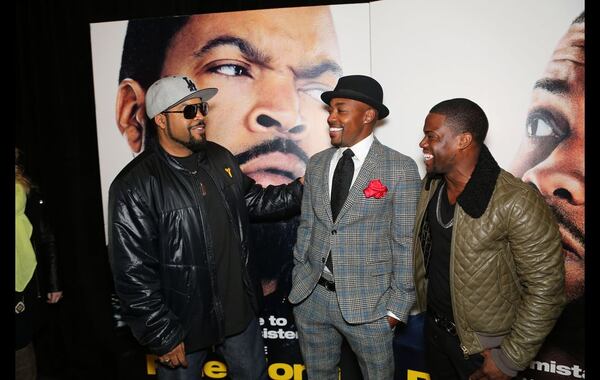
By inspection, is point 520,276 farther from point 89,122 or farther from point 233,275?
point 89,122

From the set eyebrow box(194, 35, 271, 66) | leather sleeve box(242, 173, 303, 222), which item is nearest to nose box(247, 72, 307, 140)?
eyebrow box(194, 35, 271, 66)

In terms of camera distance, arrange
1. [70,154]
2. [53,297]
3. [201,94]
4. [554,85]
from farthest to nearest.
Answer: [70,154] → [53,297] → [554,85] → [201,94]

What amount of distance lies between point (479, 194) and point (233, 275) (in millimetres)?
1351

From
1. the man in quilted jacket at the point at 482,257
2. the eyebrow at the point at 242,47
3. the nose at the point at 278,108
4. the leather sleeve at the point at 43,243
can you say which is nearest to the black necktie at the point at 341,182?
the man in quilted jacket at the point at 482,257

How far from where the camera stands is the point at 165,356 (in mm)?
2180

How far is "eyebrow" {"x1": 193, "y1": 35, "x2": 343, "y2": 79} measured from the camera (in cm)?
283

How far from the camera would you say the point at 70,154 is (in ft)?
11.8

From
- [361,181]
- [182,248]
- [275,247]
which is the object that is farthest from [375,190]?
[275,247]

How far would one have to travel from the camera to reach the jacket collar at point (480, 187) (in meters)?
1.84

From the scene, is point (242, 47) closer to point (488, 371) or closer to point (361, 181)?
point (361, 181)

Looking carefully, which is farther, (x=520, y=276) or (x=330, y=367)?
(x=330, y=367)

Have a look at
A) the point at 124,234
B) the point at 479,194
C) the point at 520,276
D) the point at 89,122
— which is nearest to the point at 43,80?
the point at 89,122

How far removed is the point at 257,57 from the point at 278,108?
377 mm

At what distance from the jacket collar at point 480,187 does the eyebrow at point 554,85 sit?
94cm
